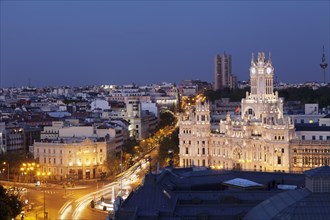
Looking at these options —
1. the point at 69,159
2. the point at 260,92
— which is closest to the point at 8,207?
the point at 69,159

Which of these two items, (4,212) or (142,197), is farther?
(4,212)

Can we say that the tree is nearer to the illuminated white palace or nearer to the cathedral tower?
the illuminated white palace

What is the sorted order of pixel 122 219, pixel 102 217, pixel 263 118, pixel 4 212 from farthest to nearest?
pixel 263 118
pixel 102 217
pixel 4 212
pixel 122 219

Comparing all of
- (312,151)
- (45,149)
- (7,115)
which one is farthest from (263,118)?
(7,115)

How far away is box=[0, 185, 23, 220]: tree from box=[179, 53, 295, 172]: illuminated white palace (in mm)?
31424

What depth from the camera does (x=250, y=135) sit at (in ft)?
268

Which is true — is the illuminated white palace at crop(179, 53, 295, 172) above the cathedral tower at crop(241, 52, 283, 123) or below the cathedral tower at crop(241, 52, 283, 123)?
below

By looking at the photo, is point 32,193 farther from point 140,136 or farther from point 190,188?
point 140,136

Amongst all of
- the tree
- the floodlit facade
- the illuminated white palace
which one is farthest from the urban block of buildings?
the tree

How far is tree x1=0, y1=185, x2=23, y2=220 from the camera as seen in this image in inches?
1933

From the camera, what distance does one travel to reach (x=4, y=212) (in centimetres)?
4909

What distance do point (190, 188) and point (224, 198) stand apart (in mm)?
4230

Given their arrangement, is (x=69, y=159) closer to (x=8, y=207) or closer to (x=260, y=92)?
(x=260, y=92)

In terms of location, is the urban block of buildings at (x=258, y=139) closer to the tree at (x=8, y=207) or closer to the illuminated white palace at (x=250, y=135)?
the illuminated white palace at (x=250, y=135)
